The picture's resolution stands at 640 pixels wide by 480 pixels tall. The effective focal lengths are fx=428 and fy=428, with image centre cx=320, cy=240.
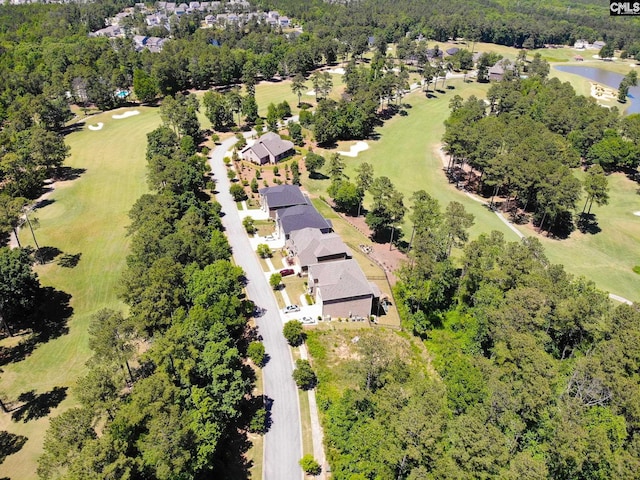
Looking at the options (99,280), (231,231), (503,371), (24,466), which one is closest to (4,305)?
(99,280)

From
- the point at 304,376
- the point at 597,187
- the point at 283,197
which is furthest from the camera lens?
the point at 597,187

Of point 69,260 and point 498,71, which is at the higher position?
point 498,71

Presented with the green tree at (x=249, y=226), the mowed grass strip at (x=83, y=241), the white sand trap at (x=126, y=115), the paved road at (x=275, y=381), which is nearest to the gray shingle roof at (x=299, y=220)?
the green tree at (x=249, y=226)

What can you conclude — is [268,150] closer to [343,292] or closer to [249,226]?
[249,226]

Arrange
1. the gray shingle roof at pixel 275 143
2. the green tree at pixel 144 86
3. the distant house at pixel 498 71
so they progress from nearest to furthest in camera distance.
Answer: the gray shingle roof at pixel 275 143, the green tree at pixel 144 86, the distant house at pixel 498 71

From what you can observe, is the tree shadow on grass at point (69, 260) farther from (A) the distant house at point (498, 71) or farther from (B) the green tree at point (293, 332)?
(A) the distant house at point (498, 71)

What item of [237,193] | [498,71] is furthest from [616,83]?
[237,193]
